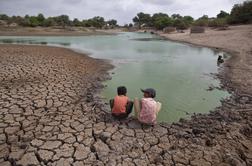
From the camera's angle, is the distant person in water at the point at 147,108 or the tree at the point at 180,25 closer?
the distant person in water at the point at 147,108

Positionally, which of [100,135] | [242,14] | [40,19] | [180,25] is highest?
[40,19]

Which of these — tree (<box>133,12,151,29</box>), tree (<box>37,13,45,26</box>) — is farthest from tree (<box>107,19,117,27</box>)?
tree (<box>37,13,45,26</box>)

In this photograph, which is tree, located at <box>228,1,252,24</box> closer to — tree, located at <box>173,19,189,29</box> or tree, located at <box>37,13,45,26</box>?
tree, located at <box>173,19,189,29</box>

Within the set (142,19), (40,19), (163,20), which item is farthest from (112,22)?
(40,19)

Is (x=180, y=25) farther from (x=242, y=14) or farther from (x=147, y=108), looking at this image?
(x=147, y=108)

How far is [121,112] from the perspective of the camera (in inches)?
162

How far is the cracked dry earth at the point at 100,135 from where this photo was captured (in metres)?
3.09

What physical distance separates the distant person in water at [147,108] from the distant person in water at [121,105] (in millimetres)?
210

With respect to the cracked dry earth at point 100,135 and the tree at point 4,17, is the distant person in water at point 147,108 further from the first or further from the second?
the tree at point 4,17

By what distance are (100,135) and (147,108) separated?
1088 millimetres

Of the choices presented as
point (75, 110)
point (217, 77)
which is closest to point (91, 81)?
point (75, 110)

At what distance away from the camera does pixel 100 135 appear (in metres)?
3.67

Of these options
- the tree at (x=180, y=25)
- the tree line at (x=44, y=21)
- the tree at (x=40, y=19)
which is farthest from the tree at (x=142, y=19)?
the tree at (x=40, y=19)

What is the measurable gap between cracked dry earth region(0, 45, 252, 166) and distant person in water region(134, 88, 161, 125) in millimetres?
194
